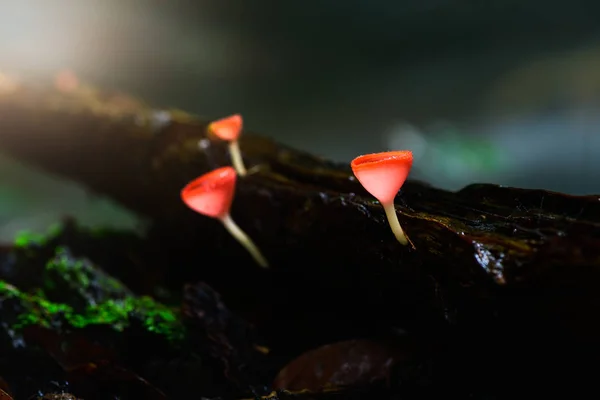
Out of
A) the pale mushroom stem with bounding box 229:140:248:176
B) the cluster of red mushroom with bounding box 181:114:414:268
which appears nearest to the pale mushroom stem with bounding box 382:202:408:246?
the cluster of red mushroom with bounding box 181:114:414:268

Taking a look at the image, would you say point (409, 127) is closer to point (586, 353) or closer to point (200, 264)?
point (200, 264)

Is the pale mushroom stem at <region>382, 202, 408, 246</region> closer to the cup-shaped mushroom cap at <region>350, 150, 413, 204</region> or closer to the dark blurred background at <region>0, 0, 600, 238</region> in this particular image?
the cup-shaped mushroom cap at <region>350, 150, 413, 204</region>

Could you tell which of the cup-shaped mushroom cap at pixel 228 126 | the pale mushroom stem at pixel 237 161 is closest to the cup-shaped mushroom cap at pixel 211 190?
the cup-shaped mushroom cap at pixel 228 126

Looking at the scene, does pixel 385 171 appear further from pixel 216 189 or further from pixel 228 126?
pixel 228 126

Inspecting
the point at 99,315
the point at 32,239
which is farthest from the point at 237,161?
the point at 32,239

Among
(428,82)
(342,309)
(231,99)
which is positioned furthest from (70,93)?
(428,82)
